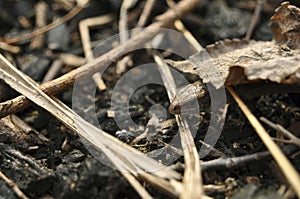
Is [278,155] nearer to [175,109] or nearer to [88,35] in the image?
[175,109]

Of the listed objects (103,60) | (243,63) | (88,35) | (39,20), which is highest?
(39,20)

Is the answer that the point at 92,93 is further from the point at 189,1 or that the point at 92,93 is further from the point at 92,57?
the point at 189,1

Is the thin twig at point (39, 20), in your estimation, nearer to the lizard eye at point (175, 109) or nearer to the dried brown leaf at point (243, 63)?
the dried brown leaf at point (243, 63)

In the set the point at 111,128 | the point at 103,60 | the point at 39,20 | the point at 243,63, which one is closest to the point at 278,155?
the point at 243,63

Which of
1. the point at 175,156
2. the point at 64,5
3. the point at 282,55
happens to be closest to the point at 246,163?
the point at 175,156

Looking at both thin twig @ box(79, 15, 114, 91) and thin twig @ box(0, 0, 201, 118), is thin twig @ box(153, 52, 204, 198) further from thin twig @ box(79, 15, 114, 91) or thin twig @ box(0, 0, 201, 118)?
thin twig @ box(79, 15, 114, 91)

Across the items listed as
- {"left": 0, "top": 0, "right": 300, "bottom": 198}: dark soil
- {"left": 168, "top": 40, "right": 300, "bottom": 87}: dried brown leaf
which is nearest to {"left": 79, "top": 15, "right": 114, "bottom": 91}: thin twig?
{"left": 0, "top": 0, "right": 300, "bottom": 198}: dark soil
